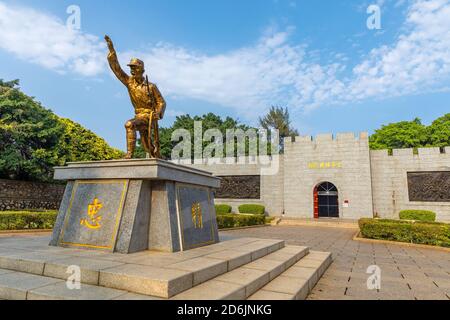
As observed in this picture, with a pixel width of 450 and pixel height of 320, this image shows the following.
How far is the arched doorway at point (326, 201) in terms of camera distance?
Result: 806 inches

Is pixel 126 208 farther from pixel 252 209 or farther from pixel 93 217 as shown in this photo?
pixel 252 209

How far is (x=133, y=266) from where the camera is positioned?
3.45 metres

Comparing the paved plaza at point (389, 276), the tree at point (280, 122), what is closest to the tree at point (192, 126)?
the tree at point (280, 122)

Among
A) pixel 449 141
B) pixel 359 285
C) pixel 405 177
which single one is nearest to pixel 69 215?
pixel 359 285

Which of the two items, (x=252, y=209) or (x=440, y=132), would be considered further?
(x=440, y=132)

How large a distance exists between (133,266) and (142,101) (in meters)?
3.38

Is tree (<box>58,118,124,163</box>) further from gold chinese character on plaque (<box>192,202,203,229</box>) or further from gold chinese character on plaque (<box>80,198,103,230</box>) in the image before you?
gold chinese character on plaque (<box>192,202,203,229</box>)

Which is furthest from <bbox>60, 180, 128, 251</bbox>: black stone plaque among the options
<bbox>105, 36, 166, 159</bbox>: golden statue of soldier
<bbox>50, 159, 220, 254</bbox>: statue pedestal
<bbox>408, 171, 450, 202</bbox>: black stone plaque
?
<bbox>408, 171, 450, 202</bbox>: black stone plaque

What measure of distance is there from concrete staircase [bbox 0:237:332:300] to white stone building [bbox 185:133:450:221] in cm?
1650

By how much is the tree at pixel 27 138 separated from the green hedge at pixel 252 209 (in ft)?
42.2

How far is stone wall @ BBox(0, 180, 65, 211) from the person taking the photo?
16.4 m

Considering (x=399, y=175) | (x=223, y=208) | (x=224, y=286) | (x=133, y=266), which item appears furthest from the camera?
(x=223, y=208)

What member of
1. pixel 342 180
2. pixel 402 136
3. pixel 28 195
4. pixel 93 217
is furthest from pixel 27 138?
pixel 402 136
